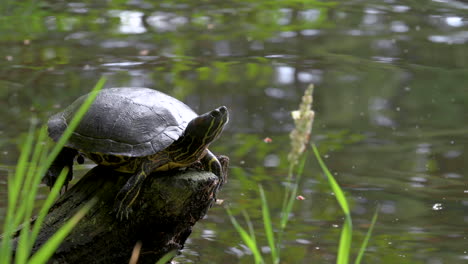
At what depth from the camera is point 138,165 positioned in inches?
101

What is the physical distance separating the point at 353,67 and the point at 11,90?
2.90 metres

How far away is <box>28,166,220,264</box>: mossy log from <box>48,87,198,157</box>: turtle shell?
0.47 feet

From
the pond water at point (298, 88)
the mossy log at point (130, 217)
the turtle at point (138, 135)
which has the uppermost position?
the turtle at point (138, 135)

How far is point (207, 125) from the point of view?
246 centimetres

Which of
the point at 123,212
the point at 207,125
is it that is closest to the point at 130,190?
the point at 123,212

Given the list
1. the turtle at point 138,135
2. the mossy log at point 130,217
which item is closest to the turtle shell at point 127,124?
the turtle at point 138,135

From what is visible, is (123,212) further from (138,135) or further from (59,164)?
Result: (59,164)

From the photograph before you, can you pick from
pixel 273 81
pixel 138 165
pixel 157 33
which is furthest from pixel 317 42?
pixel 138 165

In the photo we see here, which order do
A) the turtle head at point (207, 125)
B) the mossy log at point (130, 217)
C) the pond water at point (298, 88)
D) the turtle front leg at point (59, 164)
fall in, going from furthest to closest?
the pond water at point (298, 88) < the turtle front leg at point (59, 164) < the mossy log at point (130, 217) < the turtle head at point (207, 125)

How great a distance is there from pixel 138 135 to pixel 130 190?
0.66 feet

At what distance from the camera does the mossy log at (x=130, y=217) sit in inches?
100

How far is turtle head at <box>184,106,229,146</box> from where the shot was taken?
2.44m

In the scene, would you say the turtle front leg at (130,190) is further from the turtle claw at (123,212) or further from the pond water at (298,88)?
the pond water at (298,88)

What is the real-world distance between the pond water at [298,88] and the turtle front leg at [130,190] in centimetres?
64
